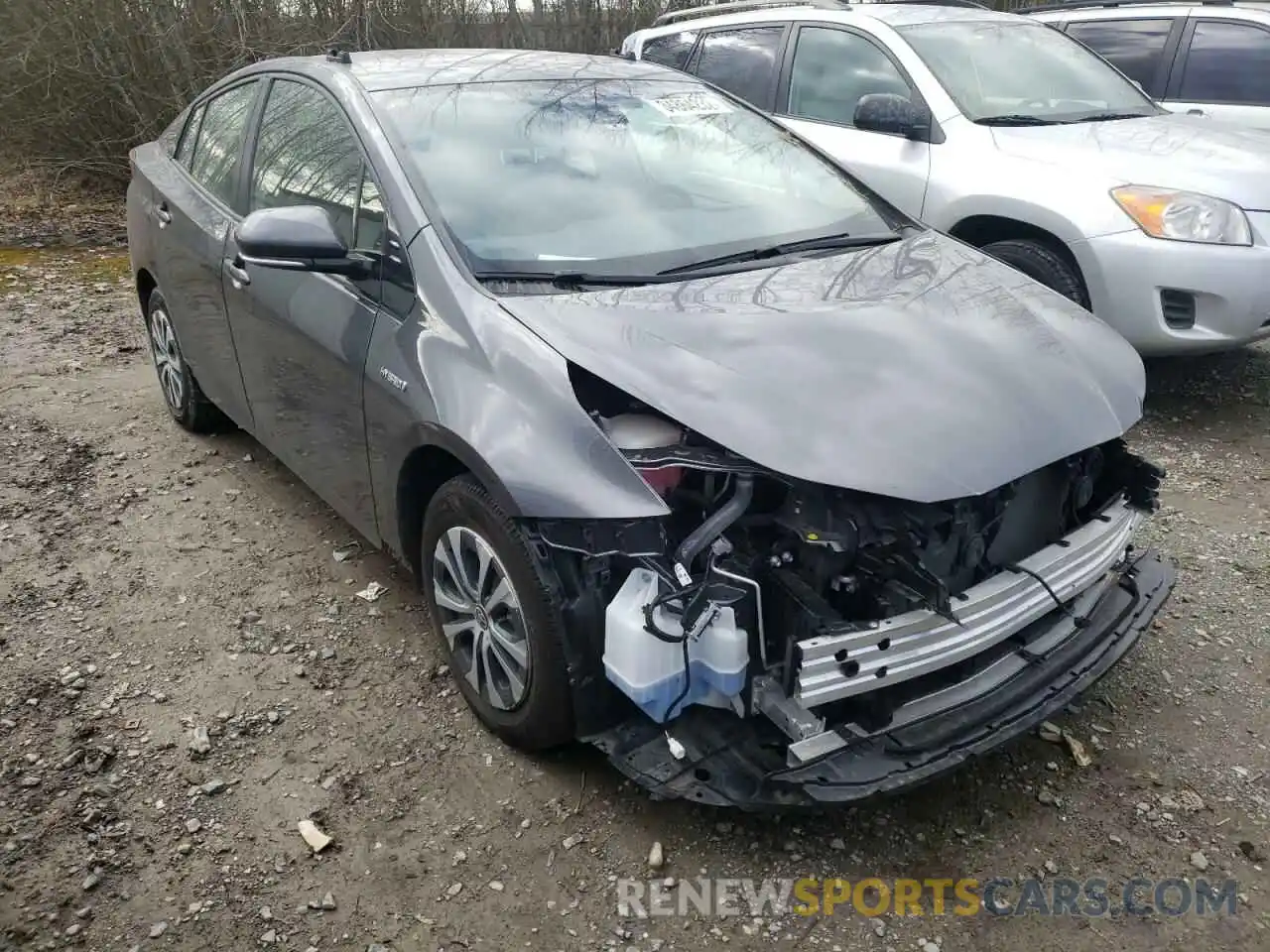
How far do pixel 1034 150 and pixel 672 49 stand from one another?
2.85 m

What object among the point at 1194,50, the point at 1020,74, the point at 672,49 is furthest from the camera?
the point at 672,49

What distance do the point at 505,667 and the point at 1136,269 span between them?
3396 millimetres

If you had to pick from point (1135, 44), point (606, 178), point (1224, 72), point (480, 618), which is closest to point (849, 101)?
point (1135, 44)

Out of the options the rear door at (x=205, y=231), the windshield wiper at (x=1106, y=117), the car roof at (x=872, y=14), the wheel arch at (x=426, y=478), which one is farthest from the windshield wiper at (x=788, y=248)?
the car roof at (x=872, y=14)

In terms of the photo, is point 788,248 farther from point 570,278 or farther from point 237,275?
point 237,275

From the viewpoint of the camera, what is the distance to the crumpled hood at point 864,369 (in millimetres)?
2150

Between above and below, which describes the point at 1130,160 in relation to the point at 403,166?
below

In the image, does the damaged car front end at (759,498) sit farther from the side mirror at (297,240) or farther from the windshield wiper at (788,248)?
the side mirror at (297,240)

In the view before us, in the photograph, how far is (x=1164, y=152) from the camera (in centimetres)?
463

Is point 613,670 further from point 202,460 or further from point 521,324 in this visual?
point 202,460

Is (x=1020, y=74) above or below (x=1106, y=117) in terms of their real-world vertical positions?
above

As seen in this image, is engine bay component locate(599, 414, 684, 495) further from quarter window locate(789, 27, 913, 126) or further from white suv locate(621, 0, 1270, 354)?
quarter window locate(789, 27, 913, 126)

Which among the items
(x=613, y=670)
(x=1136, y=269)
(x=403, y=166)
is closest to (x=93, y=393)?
(x=403, y=166)

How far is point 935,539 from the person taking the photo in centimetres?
230
